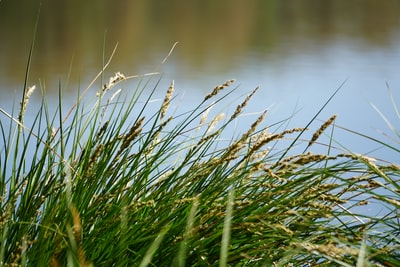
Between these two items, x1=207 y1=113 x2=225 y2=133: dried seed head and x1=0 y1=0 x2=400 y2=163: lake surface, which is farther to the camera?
x1=0 y1=0 x2=400 y2=163: lake surface

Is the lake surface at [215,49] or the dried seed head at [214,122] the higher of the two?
the lake surface at [215,49]

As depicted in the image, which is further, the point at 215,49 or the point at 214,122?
the point at 215,49

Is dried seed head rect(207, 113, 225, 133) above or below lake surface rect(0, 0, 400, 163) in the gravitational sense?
below

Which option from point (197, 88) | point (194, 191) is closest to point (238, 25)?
point (197, 88)

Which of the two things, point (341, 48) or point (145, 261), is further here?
point (341, 48)

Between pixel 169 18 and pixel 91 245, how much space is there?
1709cm

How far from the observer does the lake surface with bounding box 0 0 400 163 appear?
34.9ft

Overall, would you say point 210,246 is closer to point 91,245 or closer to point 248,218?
point 248,218

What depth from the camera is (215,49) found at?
14.9m

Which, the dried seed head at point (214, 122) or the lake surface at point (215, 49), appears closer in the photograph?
the dried seed head at point (214, 122)

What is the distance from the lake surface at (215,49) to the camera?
419 inches

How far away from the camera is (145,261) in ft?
2.99

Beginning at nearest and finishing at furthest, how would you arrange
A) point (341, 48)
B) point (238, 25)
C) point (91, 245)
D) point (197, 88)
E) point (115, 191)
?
point (91, 245) → point (115, 191) → point (197, 88) → point (341, 48) → point (238, 25)

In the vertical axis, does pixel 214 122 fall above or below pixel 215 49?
below
